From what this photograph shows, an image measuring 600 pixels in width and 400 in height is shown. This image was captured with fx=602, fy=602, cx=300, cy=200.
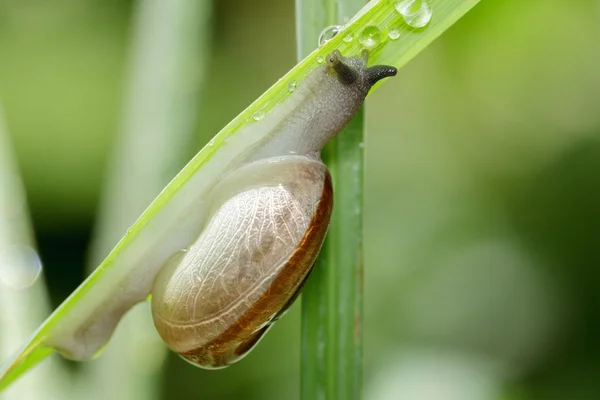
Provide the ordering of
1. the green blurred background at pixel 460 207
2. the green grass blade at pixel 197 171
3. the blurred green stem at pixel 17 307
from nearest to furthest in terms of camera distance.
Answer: the green grass blade at pixel 197 171, the blurred green stem at pixel 17 307, the green blurred background at pixel 460 207

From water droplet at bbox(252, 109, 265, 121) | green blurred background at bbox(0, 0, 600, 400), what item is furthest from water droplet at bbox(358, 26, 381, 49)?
green blurred background at bbox(0, 0, 600, 400)

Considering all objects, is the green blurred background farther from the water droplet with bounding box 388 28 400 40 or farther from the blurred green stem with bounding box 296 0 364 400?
the water droplet with bounding box 388 28 400 40

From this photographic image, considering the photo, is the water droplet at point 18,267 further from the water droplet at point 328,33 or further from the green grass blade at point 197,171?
the water droplet at point 328,33

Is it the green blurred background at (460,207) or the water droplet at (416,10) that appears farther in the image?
the green blurred background at (460,207)

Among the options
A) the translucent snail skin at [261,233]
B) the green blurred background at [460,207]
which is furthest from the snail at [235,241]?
the green blurred background at [460,207]

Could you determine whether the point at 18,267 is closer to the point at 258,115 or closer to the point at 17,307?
the point at 17,307

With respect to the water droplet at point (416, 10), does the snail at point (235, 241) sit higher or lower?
lower
